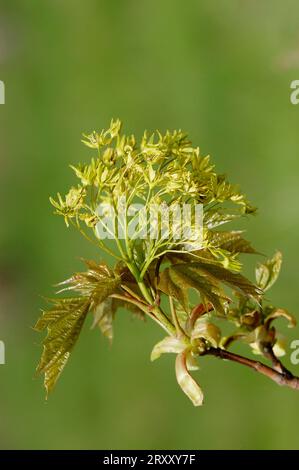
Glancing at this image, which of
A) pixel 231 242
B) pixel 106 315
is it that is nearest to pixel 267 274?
pixel 231 242

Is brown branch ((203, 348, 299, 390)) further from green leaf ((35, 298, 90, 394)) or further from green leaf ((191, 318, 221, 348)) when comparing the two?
green leaf ((35, 298, 90, 394))

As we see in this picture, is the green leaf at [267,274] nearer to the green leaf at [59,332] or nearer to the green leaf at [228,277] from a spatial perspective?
the green leaf at [228,277]

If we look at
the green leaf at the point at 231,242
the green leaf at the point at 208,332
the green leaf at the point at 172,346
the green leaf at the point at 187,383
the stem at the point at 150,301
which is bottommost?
the green leaf at the point at 187,383

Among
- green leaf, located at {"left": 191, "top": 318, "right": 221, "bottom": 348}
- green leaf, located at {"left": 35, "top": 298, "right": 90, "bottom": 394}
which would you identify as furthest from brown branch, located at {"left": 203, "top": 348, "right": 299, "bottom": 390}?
green leaf, located at {"left": 35, "top": 298, "right": 90, "bottom": 394}

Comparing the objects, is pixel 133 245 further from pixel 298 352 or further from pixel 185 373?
pixel 298 352

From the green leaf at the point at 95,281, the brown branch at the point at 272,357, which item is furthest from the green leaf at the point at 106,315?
the brown branch at the point at 272,357

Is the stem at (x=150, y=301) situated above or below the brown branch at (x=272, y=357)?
above
